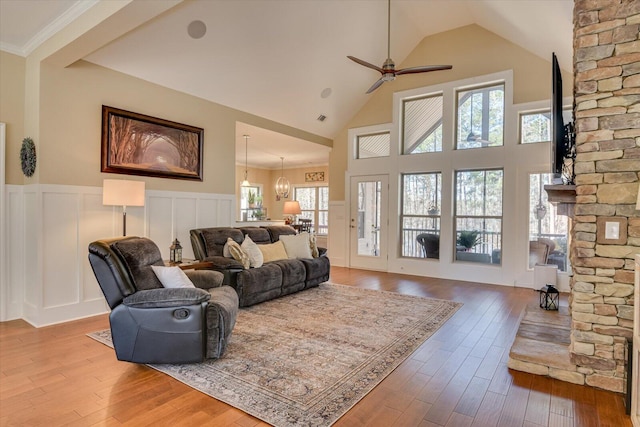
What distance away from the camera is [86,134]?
3.97m

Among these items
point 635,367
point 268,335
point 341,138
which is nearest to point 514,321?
point 635,367

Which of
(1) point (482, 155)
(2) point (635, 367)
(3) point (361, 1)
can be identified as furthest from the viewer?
(1) point (482, 155)

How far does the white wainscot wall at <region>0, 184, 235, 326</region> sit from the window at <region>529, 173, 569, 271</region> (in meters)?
5.99

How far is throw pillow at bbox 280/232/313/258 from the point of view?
5.38 m

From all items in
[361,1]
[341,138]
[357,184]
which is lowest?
[357,184]

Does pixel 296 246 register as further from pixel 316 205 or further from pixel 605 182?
pixel 316 205

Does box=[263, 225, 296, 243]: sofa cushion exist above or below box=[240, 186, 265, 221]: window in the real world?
below

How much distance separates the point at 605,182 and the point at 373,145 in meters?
5.12

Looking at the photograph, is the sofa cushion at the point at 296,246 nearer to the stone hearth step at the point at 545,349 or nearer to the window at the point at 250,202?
the stone hearth step at the point at 545,349

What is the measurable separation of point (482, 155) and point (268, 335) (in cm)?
475

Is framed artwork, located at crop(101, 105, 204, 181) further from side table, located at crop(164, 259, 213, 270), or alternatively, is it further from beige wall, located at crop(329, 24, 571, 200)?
beige wall, located at crop(329, 24, 571, 200)

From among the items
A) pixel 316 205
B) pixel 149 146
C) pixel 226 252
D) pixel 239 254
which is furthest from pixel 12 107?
pixel 316 205

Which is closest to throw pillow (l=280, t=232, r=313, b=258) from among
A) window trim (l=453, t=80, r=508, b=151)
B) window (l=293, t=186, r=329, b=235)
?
window trim (l=453, t=80, r=508, b=151)

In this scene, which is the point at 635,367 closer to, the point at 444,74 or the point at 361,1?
the point at 361,1
